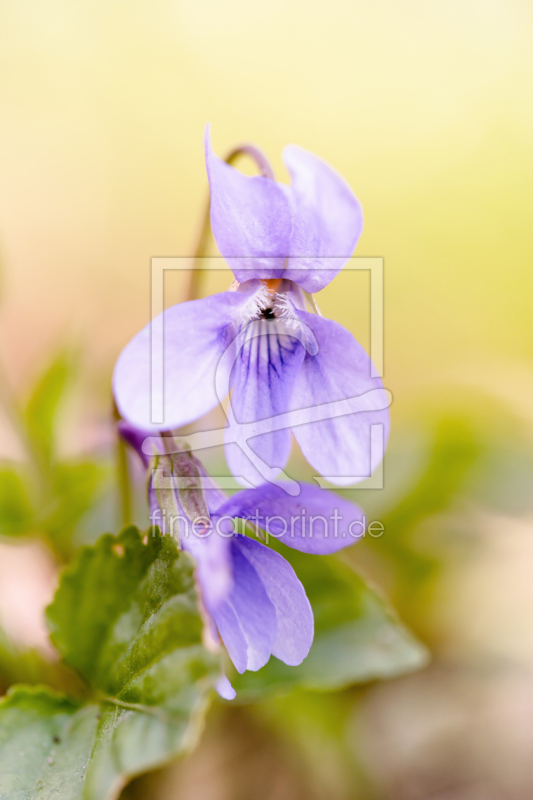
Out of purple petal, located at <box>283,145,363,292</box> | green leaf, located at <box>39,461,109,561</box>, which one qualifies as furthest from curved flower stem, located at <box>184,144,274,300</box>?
green leaf, located at <box>39,461,109,561</box>

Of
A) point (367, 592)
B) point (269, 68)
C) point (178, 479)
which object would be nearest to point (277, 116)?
point (269, 68)

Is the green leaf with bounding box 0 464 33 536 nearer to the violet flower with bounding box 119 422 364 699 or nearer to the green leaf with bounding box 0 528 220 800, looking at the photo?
the green leaf with bounding box 0 528 220 800

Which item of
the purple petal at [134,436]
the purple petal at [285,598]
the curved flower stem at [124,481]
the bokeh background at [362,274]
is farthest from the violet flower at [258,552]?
the bokeh background at [362,274]

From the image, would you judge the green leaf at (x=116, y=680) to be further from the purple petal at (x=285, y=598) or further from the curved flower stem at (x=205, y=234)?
the curved flower stem at (x=205, y=234)

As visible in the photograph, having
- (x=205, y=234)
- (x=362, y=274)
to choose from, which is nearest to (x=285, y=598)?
(x=205, y=234)

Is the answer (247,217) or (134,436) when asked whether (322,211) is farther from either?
(134,436)

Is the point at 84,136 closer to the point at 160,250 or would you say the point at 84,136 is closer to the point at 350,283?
the point at 160,250
